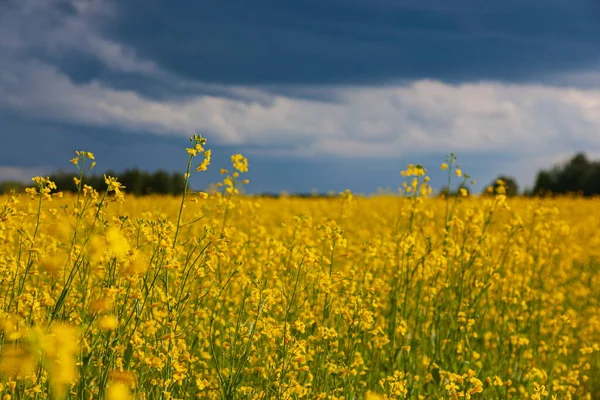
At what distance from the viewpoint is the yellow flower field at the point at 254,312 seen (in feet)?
10.2

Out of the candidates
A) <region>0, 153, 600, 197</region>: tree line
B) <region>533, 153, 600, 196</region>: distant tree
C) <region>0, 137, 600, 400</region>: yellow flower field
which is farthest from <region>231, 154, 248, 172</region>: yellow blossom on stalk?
<region>533, 153, 600, 196</region>: distant tree

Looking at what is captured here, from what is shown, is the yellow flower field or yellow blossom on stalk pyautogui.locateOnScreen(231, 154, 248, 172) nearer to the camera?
the yellow flower field

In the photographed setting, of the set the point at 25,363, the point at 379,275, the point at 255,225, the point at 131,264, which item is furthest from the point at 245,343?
the point at 255,225

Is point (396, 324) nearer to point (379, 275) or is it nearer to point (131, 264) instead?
point (379, 275)

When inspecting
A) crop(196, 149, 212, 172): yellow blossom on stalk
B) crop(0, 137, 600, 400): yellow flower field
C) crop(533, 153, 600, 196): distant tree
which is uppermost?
crop(533, 153, 600, 196): distant tree

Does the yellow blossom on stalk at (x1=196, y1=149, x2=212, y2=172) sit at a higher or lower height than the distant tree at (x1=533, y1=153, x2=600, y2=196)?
lower

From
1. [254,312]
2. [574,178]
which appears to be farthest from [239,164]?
[574,178]

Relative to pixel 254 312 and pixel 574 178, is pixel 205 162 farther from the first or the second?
pixel 574 178

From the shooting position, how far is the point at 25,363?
1.74 metres

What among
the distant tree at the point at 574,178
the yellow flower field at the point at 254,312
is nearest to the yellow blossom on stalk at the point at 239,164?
the yellow flower field at the point at 254,312

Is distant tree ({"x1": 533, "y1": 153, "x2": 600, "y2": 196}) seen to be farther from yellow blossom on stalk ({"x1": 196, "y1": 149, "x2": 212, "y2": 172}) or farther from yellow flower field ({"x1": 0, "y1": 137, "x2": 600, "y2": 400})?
yellow blossom on stalk ({"x1": 196, "y1": 149, "x2": 212, "y2": 172})

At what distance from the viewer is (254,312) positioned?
3791 mm

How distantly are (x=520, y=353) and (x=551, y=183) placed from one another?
32904 millimetres

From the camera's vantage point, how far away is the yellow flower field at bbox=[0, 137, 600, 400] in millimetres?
3111
